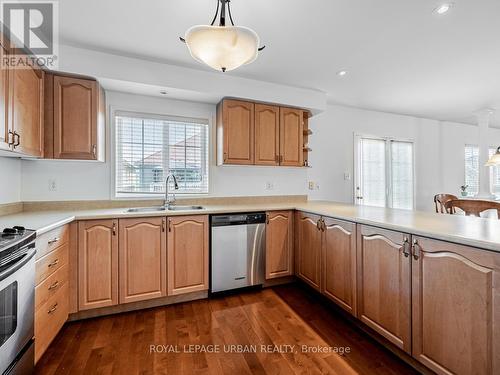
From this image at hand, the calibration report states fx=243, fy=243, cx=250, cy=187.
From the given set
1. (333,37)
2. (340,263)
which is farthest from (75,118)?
(340,263)

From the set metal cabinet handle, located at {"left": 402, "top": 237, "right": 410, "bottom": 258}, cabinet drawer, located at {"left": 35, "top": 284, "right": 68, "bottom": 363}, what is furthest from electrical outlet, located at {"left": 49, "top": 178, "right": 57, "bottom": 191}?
metal cabinet handle, located at {"left": 402, "top": 237, "right": 410, "bottom": 258}

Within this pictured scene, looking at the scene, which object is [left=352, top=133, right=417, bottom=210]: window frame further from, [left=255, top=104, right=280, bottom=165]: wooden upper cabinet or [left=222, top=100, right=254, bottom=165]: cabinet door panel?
[left=222, top=100, right=254, bottom=165]: cabinet door panel

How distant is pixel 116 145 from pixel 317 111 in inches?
99.9

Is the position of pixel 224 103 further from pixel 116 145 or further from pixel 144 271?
pixel 144 271

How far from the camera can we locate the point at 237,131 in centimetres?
283

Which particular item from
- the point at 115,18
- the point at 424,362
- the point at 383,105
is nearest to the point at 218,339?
the point at 424,362

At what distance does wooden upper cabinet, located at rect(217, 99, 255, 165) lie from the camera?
279cm

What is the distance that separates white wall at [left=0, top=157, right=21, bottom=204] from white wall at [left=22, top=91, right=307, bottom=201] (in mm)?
57

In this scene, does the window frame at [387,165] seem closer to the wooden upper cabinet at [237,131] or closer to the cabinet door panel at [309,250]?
the cabinet door panel at [309,250]

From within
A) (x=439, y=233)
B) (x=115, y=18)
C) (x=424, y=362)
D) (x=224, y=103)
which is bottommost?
(x=424, y=362)

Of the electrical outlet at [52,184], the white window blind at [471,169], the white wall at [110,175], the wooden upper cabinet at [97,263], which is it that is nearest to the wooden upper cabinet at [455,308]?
the white wall at [110,175]

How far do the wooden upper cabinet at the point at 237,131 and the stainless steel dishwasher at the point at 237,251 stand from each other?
2.33ft

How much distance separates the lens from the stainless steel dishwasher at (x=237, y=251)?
244cm

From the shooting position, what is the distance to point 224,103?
2785 mm
